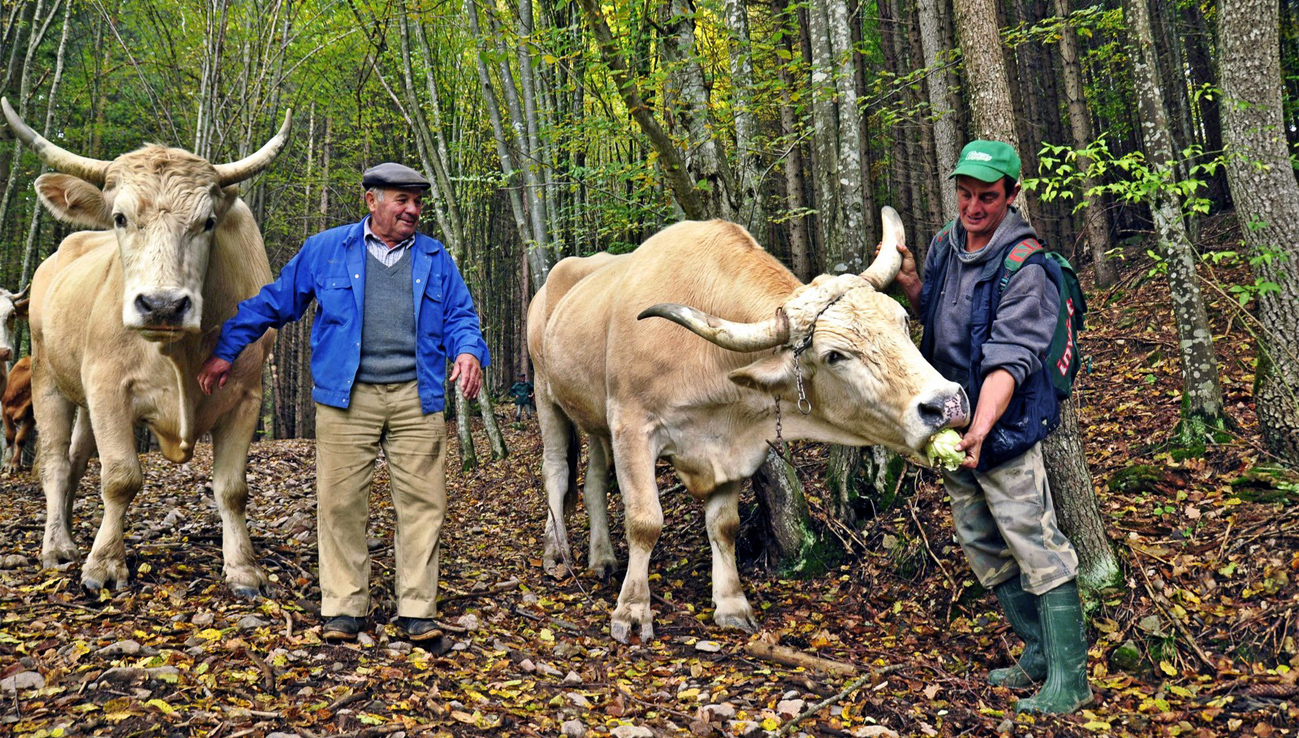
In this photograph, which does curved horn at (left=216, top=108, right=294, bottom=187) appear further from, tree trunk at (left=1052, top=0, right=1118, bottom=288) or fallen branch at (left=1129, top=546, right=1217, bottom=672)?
tree trunk at (left=1052, top=0, right=1118, bottom=288)

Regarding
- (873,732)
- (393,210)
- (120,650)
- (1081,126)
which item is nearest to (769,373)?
(873,732)

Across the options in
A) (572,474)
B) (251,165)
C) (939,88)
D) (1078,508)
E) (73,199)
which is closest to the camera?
(1078,508)

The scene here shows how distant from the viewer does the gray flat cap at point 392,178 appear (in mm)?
5031

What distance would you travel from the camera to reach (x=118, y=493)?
17.9 ft

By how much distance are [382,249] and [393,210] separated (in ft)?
0.86

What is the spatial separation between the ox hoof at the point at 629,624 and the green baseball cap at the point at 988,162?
3.15m

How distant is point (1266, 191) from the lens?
6.10 meters

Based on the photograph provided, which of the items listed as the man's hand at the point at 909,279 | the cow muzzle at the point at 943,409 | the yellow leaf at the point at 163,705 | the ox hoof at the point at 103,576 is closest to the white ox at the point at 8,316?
the ox hoof at the point at 103,576

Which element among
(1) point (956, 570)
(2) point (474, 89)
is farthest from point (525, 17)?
(1) point (956, 570)

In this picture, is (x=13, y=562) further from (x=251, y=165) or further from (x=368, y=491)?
(x=251, y=165)

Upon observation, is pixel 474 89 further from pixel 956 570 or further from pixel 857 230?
pixel 956 570

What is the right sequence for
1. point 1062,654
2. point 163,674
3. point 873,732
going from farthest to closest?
point 1062,654 < point 163,674 < point 873,732

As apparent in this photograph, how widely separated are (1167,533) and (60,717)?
6.10 metres

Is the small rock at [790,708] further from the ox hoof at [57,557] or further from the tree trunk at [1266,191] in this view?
the ox hoof at [57,557]
